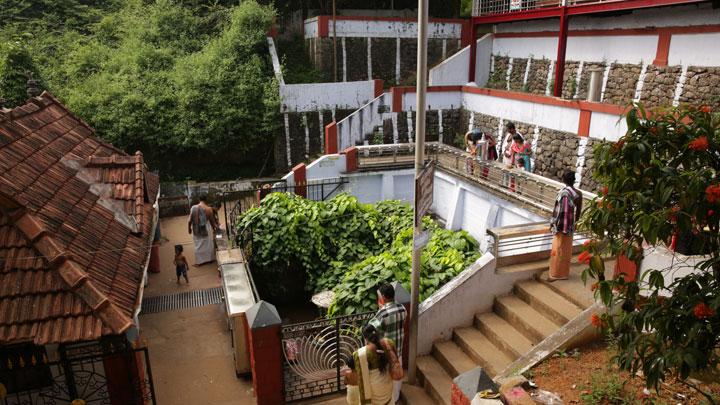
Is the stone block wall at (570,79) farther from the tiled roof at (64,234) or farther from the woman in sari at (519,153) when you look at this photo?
the tiled roof at (64,234)

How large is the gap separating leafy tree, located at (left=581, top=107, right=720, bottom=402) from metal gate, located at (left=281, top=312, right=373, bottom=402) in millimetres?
3619

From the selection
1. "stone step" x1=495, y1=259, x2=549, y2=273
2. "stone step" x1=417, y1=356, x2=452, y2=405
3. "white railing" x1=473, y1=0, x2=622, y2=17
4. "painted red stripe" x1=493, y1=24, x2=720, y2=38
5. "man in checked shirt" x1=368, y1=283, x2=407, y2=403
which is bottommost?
"stone step" x1=417, y1=356, x2=452, y2=405

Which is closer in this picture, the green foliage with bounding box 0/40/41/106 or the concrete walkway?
the concrete walkway

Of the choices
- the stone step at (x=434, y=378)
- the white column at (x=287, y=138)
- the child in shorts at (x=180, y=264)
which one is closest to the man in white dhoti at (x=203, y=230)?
the child in shorts at (x=180, y=264)

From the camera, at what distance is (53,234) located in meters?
5.40

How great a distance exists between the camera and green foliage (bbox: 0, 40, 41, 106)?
55.3 ft

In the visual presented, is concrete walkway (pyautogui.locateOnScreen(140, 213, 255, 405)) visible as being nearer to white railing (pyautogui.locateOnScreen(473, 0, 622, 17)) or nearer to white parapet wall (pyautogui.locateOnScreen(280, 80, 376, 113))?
white parapet wall (pyautogui.locateOnScreen(280, 80, 376, 113))

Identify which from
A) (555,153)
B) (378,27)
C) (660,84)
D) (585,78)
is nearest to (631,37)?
(660,84)

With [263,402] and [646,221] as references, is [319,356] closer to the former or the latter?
[263,402]

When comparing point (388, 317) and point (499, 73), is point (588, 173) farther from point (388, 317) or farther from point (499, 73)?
point (388, 317)

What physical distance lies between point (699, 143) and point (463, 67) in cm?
1908

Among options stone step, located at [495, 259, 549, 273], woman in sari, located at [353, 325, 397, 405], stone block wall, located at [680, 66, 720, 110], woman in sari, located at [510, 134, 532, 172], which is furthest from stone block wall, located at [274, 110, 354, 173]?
woman in sari, located at [353, 325, 397, 405]

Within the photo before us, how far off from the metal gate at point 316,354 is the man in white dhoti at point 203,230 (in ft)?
16.0

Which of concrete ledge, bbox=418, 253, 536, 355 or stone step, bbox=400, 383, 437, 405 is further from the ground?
concrete ledge, bbox=418, 253, 536, 355
